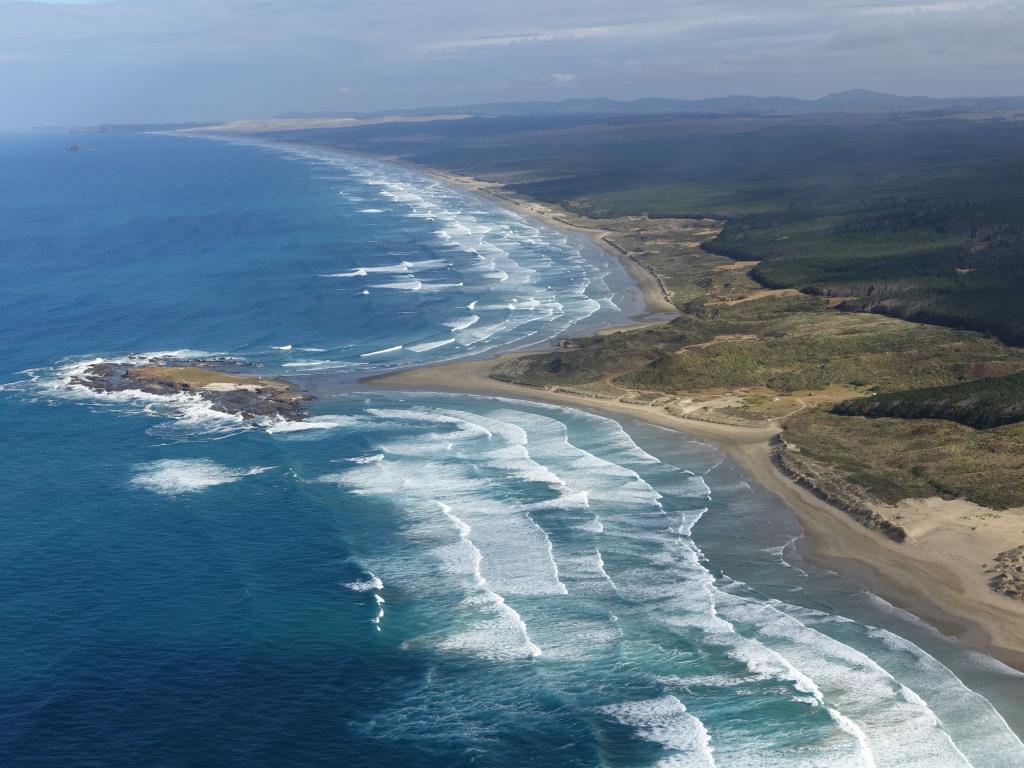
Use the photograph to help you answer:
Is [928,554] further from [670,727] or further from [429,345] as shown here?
[429,345]

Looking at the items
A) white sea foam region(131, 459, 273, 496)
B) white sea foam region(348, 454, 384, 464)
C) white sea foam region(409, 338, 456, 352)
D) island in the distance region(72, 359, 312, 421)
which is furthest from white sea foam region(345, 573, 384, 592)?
white sea foam region(409, 338, 456, 352)

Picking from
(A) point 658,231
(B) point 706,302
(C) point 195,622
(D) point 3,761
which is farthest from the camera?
(A) point 658,231

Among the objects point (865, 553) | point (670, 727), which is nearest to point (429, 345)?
point (865, 553)

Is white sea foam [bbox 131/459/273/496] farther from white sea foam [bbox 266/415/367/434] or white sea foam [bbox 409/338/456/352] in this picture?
white sea foam [bbox 409/338/456/352]

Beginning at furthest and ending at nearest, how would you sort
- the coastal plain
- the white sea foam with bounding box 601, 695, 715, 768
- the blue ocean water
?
the coastal plain < the blue ocean water < the white sea foam with bounding box 601, 695, 715, 768

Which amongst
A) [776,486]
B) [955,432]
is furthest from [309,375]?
[955,432]

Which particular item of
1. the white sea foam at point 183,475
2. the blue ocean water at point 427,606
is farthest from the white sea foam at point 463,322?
the white sea foam at point 183,475

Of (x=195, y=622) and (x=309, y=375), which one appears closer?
(x=195, y=622)

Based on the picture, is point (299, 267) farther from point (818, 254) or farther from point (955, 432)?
point (955, 432)
